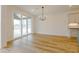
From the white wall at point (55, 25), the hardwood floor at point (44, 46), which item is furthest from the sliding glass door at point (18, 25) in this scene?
the hardwood floor at point (44, 46)

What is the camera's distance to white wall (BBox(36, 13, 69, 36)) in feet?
33.0

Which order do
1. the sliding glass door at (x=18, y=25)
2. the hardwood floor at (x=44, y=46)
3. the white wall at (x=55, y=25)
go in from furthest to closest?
1. the white wall at (x=55, y=25)
2. the sliding glass door at (x=18, y=25)
3. the hardwood floor at (x=44, y=46)

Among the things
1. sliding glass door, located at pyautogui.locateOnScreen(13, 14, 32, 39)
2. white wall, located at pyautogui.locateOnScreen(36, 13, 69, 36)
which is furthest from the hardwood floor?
white wall, located at pyautogui.locateOnScreen(36, 13, 69, 36)

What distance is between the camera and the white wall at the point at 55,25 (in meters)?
10.0

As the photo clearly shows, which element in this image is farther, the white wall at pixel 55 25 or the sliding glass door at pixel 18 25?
the white wall at pixel 55 25

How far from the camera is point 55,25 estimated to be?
11.2 m

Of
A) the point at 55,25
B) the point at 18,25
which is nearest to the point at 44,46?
the point at 18,25

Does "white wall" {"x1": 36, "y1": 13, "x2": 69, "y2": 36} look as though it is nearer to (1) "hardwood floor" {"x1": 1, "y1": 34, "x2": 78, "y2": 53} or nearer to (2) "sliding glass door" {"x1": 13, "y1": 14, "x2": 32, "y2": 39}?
(2) "sliding glass door" {"x1": 13, "y1": 14, "x2": 32, "y2": 39}

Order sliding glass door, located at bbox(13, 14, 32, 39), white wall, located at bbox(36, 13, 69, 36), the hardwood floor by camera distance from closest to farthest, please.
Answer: the hardwood floor, sliding glass door, located at bbox(13, 14, 32, 39), white wall, located at bbox(36, 13, 69, 36)

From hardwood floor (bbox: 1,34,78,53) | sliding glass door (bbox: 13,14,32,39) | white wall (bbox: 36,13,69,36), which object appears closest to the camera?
hardwood floor (bbox: 1,34,78,53)

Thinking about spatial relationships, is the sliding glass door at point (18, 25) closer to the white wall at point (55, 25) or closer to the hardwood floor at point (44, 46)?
the white wall at point (55, 25)

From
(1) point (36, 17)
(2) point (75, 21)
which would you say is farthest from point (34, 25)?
(2) point (75, 21)
